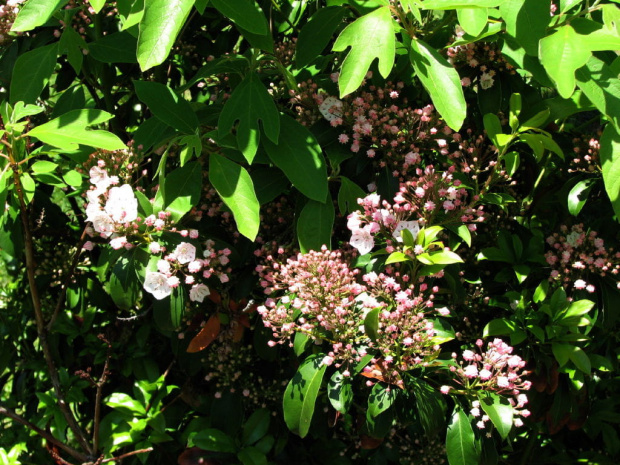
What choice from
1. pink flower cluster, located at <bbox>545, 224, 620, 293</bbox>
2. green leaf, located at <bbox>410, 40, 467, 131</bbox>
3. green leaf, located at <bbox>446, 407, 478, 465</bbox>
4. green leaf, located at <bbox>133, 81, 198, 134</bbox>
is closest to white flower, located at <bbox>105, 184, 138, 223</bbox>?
green leaf, located at <bbox>133, 81, 198, 134</bbox>

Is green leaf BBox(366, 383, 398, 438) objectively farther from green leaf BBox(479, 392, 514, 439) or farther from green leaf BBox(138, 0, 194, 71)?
green leaf BBox(138, 0, 194, 71)

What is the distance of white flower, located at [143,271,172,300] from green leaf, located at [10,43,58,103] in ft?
2.26

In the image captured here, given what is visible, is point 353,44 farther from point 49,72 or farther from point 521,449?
point 521,449

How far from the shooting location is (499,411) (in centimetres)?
163

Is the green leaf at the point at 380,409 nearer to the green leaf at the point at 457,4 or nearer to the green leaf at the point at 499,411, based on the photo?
the green leaf at the point at 499,411

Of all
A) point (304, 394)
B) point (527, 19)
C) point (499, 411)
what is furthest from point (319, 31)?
point (499, 411)

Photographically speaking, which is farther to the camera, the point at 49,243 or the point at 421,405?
the point at 49,243

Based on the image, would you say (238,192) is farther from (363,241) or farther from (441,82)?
(441,82)

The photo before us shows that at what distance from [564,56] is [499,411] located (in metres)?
0.85

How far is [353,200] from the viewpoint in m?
1.90

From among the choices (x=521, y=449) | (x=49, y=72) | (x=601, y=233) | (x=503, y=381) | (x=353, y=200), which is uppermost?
(x=49, y=72)

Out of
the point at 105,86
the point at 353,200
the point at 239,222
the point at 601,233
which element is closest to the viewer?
the point at 239,222

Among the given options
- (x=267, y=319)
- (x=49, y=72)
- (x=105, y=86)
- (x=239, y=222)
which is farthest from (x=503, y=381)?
(x=105, y=86)

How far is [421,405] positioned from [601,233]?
102 cm
